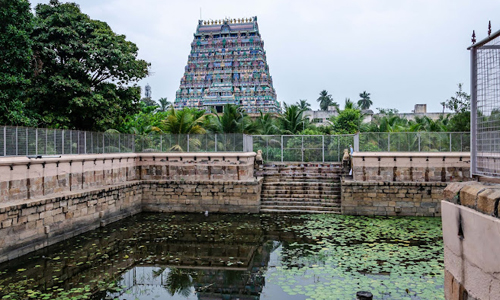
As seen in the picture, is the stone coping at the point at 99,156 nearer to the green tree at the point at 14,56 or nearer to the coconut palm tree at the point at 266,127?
the green tree at the point at 14,56

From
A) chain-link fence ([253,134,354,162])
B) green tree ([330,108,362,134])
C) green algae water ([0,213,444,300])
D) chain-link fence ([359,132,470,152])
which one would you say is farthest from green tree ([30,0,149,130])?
green tree ([330,108,362,134])

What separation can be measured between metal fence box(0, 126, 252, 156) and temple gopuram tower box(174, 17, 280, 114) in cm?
2105

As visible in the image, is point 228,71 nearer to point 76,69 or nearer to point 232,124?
point 232,124

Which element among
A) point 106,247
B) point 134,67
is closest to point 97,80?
point 134,67

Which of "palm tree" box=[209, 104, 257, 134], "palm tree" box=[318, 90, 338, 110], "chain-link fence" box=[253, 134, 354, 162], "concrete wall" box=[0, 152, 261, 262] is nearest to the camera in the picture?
"concrete wall" box=[0, 152, 261, 262]

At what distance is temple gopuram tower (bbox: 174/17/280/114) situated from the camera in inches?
1663

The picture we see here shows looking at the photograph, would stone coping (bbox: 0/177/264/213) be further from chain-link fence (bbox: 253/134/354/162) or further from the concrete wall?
chain-link fence (bbox: 253/134/354/162)

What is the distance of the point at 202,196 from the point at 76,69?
819 cm

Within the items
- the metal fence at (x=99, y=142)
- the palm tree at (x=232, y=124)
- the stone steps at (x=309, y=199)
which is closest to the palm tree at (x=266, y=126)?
the palm tree at (x=232, y=124)

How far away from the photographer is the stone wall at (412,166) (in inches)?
668

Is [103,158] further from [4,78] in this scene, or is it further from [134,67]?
[134,67]

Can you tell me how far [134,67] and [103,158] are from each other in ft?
20.9

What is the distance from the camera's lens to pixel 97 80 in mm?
20250

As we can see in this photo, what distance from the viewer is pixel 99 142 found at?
1667 centimetres
